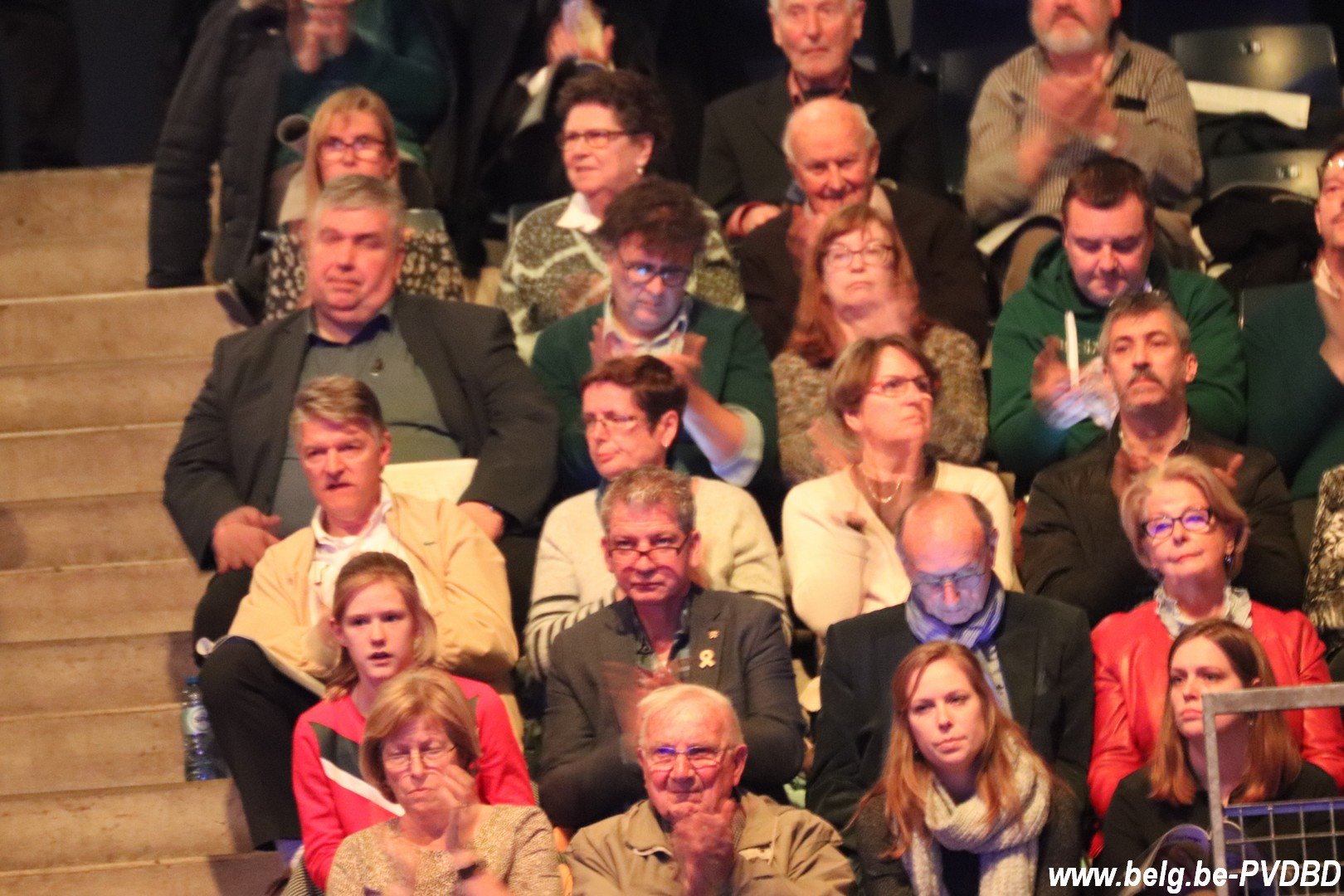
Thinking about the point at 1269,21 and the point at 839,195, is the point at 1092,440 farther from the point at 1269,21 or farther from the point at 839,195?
the point at 1269,21

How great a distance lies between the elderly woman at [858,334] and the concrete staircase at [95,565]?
4.72ft

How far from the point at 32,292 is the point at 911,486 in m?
2.93

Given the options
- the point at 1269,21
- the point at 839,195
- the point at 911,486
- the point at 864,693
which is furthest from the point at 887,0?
the point at 864,693

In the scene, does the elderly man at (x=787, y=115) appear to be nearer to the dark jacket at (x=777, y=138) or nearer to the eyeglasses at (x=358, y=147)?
the dark jacket at (x=777, y=138)

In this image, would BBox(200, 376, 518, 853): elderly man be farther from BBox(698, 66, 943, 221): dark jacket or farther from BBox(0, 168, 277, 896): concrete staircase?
BBox(698, 66, 943, 221): dark jacket

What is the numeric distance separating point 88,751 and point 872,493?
179cm

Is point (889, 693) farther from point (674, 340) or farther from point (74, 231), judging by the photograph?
point (74, 231)

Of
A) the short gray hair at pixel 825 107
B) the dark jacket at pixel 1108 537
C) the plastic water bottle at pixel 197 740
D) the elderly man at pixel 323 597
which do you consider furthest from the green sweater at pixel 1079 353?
the plastic water bottle at pixel 197 740

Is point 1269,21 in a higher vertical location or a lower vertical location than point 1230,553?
higher

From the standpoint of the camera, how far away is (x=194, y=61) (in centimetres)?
627

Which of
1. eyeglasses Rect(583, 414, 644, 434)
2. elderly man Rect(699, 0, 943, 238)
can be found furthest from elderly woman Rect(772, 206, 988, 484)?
elderly man Rect(699, 0, 943, 238)

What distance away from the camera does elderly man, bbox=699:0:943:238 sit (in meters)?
6.11

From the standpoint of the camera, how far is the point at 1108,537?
185 inches

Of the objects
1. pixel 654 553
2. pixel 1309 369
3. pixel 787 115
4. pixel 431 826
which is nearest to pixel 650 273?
pixel 654 553
